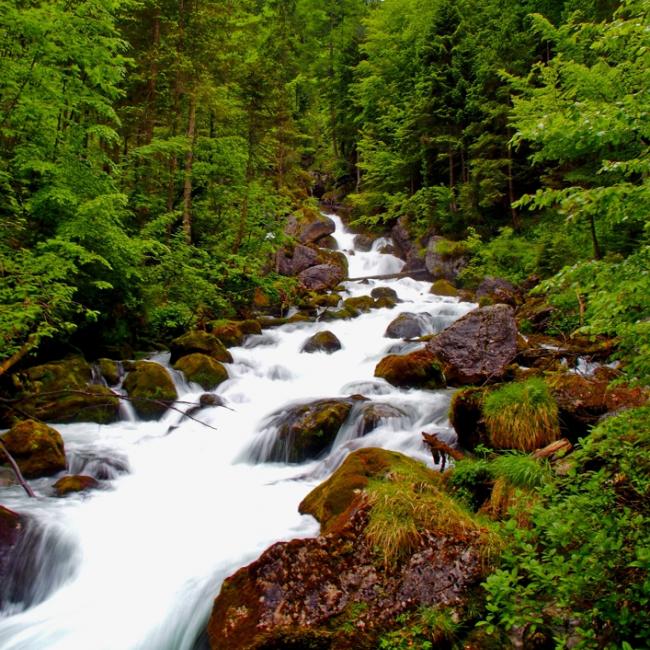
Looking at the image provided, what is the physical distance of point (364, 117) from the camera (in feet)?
101

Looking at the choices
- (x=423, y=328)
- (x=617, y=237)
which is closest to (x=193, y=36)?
(x=423, y=328)

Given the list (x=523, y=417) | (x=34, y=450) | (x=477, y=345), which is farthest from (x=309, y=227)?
(x=523, y=417)

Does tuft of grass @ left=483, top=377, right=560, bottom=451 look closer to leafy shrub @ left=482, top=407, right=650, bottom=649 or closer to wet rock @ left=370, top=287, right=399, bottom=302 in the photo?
leafy shrub @ left=482, top=407, right=650, bottom=649

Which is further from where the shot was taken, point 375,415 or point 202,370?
point 202,370

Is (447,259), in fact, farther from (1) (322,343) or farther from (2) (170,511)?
(2) (170,511)

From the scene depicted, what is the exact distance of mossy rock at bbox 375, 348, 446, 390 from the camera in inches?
397

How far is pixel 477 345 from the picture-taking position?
938 centimetres

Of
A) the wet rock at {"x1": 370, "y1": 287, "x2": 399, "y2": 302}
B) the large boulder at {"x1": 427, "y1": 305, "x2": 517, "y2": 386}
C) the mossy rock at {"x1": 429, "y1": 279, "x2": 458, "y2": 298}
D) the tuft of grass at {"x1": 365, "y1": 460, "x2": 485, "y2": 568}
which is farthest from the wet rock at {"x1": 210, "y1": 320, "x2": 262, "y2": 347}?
the tuft of grass at {"x1": 365, "y1": 460, "x2": 485, "y2": 568}

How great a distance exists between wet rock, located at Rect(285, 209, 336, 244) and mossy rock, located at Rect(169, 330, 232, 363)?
13.1 meters

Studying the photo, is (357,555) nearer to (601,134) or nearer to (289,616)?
(289,616)

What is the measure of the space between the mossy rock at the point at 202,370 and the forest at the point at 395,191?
1826mm

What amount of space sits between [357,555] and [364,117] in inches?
1224

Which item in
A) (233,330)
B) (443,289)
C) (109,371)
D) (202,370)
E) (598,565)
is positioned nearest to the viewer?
(598,565)

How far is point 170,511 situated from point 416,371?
5.71m
